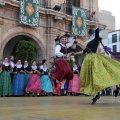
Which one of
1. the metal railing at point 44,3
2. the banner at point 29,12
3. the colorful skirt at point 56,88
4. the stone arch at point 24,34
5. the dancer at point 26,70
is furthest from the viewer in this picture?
the metal railing at point 44,3

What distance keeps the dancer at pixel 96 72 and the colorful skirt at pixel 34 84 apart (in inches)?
182

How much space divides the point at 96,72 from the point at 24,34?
9.11m

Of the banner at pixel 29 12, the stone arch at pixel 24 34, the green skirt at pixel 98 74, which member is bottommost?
the green skirt at pixel 98 74

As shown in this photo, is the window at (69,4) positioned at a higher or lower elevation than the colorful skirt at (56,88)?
higher

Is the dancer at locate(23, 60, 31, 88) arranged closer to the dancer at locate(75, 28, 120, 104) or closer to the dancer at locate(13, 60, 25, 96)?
the dancer at locate(13, 60, 25, 96)

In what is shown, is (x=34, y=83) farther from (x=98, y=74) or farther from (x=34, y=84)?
(x=98, y=74)

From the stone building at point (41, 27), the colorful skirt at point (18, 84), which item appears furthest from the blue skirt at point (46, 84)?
the stone building at point (41, 27)

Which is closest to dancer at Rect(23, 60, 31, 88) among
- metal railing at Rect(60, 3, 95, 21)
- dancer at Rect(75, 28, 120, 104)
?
dancer at Rect(75, 28, 120, 104)

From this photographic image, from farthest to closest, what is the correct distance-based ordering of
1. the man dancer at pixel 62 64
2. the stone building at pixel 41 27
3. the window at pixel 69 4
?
1. the window at pixel 69 4
2. the stone building at pixel 41 27
3. the man dancer at pixel 62 64

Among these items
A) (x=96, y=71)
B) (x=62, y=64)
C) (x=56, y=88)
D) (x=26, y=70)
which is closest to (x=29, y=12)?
(x=26, y=70)

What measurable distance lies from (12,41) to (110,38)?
3048 cm

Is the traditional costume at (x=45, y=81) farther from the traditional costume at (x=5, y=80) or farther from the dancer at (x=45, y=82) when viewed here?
the traditional costume at (x=5, y=80)

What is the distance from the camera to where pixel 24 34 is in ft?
45.7

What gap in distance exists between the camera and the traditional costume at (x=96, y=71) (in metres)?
5.16
